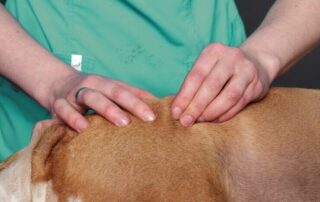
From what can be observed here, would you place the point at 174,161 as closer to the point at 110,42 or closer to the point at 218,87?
the point at 218,87

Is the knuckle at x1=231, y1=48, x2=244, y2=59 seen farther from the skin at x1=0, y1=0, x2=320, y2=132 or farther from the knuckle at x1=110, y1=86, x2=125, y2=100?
the knuckle at x1=110, y1=86, x2=125, y2=100

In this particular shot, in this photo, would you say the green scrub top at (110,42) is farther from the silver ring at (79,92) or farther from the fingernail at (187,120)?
the fingernail at (187,120)

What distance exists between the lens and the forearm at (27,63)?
0.93 metres

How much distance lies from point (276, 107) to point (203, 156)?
0.18 metres

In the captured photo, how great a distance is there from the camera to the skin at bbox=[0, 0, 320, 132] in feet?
2.46

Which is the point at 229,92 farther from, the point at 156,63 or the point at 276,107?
the point at 156,63

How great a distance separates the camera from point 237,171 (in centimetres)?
72

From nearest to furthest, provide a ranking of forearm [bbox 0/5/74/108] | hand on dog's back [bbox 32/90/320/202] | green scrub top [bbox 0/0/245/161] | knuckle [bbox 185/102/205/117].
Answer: hand on dog's back [bbox 32/90/320/202]
knuckle [bbox 185/102/205/117]
forearm [bbox 0/5/74/108]
green scrub top [bbox 0/0/245/161]

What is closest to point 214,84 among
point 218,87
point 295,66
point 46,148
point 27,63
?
point 218,87

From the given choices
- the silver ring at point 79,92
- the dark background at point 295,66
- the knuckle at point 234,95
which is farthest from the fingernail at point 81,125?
the dark background at point 295,66

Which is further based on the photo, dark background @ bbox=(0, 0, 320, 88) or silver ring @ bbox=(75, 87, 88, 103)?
dark background @ bbox=(0, 0, 320, 88)

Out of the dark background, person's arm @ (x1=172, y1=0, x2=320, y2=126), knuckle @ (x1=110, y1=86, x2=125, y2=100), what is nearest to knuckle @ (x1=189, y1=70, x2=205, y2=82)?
person's arm @ (x1=172, y1=0, x2=320, y2=126)

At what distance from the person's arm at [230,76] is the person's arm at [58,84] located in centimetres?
7

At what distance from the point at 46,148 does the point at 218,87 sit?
0.86ft
